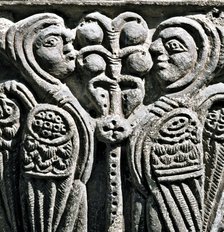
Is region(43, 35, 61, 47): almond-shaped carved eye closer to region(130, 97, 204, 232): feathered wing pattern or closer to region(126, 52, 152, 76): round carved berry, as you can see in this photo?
region(126, 52, 152, 76): round carved berry

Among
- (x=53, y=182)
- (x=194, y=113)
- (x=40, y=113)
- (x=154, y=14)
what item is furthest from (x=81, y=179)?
(x=154, y=14)

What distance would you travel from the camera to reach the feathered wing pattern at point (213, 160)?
3.14 meters

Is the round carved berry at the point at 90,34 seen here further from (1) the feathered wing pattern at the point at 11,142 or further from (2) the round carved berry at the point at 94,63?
(1) the feathered wing pattern at the point at 11,142

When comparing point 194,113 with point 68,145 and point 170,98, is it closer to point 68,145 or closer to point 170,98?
point 170,98

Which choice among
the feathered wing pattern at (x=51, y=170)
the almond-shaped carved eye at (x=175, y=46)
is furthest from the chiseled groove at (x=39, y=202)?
the almond-shaped carved eye at (x=175, y=46)

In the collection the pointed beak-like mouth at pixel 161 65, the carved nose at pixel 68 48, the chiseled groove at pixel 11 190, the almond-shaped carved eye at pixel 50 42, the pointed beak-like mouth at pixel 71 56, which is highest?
the almond-shaped carved eye at pixel 50 42

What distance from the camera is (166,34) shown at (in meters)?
3.12

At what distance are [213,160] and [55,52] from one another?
744 mm

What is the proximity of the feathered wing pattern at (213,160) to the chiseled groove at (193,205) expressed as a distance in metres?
0.05

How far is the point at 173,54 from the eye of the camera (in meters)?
3.12

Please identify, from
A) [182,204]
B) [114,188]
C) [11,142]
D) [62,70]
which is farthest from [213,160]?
[11,142]

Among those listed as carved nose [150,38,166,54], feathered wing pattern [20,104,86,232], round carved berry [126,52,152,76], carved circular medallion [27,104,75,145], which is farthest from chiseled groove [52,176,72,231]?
carved nose [150,38,166,54]

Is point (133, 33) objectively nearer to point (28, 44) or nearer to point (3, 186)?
point (28, 44)

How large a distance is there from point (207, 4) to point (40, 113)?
774mm
